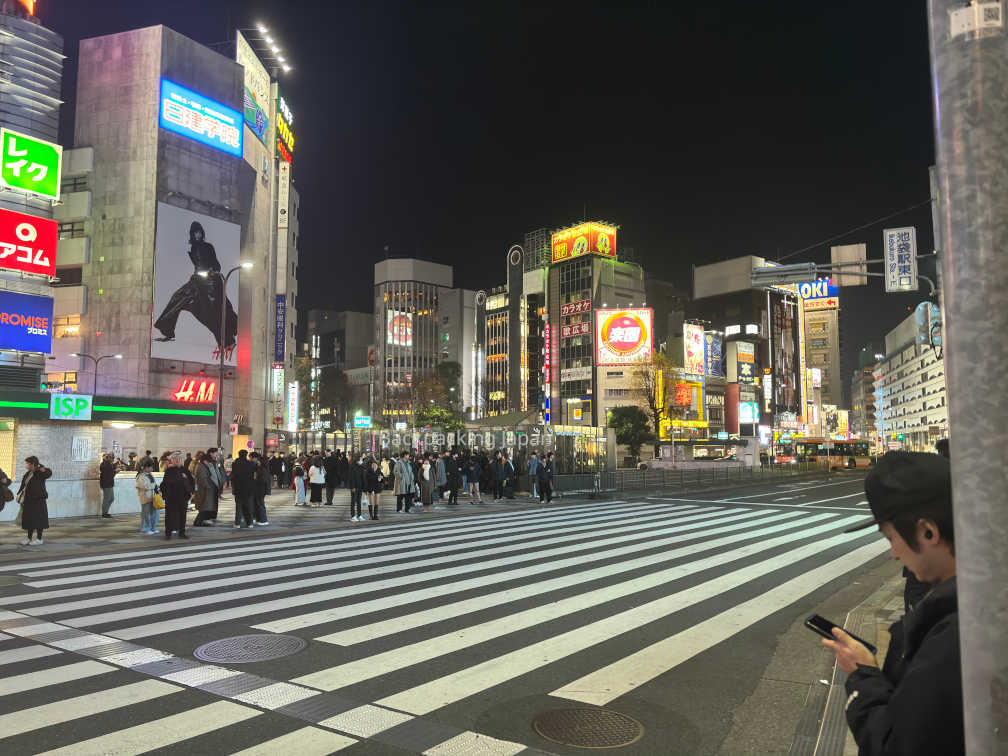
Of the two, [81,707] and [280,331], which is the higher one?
[280,331]

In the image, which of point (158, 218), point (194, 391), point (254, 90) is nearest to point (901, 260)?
point (194, 391)

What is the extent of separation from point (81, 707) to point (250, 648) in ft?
5.22

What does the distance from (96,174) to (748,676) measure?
53.6 metres

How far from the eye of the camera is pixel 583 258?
90875 millimetres

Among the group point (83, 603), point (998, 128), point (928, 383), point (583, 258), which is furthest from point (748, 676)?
point (928, 383)

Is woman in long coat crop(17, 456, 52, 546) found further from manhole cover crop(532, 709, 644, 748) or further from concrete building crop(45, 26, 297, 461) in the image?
concrete building crop(45, 26, 297, 461)

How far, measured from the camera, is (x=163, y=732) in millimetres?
4477

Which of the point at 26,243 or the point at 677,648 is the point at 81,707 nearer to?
the point at 677,648

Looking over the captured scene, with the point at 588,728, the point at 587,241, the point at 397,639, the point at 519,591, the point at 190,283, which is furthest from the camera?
the point at 587,241

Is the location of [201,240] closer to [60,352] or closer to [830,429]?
[60,352]

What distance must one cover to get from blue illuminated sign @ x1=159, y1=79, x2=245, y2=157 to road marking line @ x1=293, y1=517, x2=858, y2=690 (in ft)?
164

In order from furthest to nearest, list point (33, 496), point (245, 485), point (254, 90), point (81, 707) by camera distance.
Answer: point (254, 90) → point (245, 485) → point (33, 496) → point (81, 707)

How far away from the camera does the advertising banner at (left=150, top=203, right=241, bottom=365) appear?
153ft

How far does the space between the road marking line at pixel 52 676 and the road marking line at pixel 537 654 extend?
263 cm
